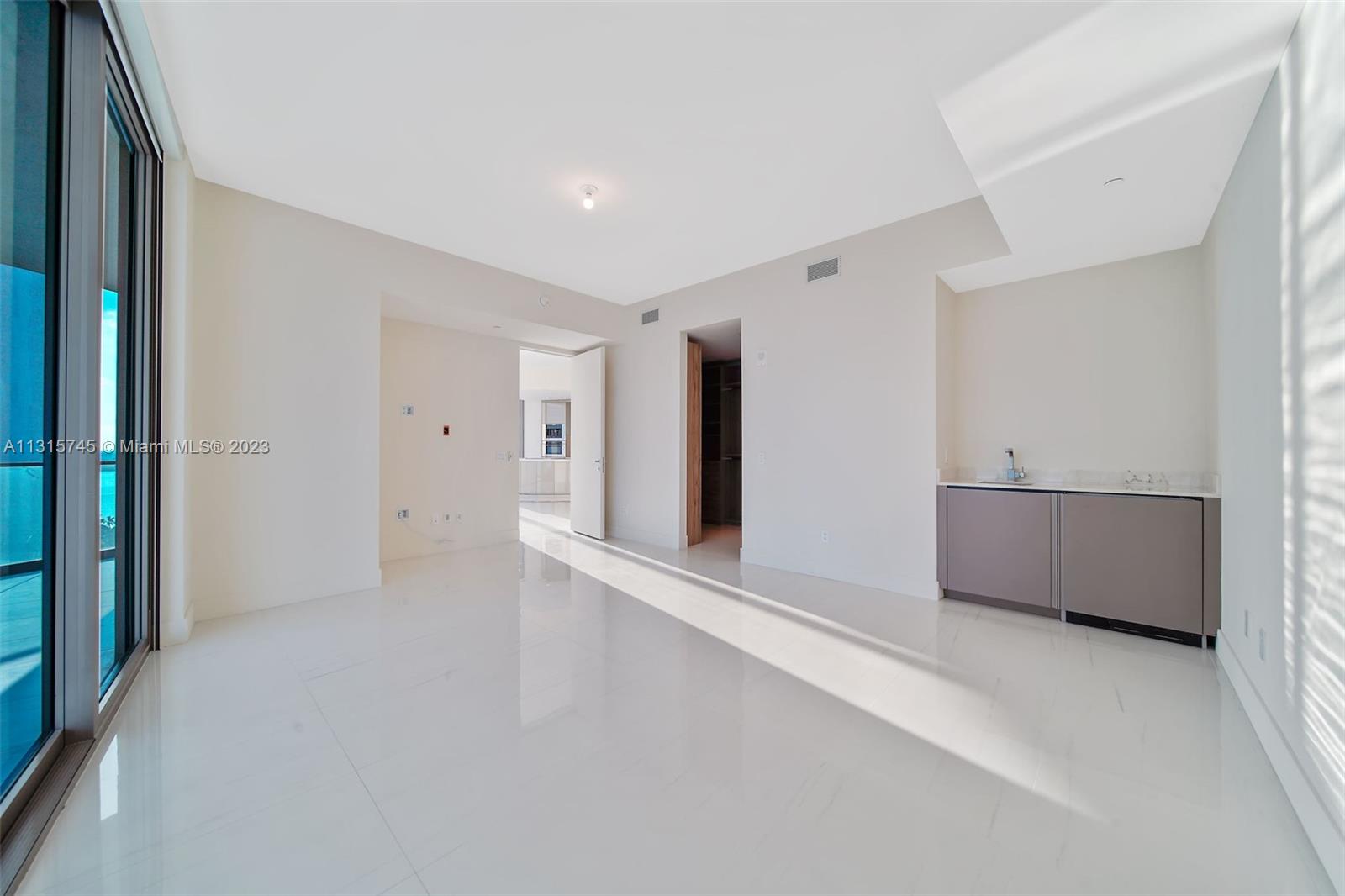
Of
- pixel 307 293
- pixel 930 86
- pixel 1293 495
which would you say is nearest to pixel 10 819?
pixel 307 293

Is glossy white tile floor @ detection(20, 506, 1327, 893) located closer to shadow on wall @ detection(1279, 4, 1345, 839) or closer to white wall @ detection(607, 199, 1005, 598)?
shadow on wall @ detection(1279, 4, 1345, 839)

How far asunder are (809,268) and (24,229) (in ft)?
14.8

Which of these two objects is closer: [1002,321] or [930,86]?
[930,86]

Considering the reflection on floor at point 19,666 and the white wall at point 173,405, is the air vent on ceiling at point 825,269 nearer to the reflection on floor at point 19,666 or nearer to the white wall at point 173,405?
the white wall at point 173,405

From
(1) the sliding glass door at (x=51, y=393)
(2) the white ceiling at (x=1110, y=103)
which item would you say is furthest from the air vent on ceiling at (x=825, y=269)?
(1) the sliding glass door at (x=51, y=393)

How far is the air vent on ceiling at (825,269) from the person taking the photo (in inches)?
171

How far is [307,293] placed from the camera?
3.82 m

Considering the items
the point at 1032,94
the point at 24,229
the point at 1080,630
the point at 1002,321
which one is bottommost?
the point at 1080,630

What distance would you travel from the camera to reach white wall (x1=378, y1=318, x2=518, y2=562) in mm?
5125

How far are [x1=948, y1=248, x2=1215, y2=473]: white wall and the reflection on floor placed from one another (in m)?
5.05

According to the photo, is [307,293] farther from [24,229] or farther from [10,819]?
[10,819]

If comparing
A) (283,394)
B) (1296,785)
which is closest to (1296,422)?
(1296,785)

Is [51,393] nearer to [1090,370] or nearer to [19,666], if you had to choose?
[19,666]

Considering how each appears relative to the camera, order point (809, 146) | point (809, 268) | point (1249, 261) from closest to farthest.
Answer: point (1249, 261)
point (809, 146)
point (809, 268)
